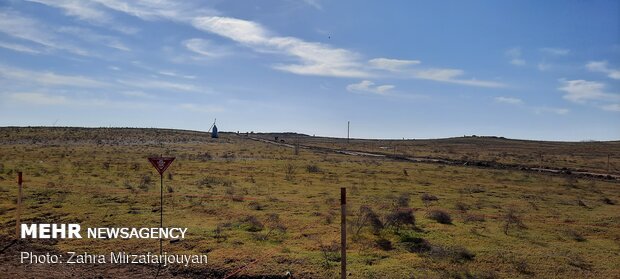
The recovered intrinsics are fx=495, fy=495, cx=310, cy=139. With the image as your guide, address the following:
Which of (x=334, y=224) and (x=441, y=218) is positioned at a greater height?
(x=441, y=218)

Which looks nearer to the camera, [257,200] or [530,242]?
[530,242]

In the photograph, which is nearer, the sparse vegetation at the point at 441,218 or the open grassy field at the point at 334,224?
the open grassy field at the point at 334,224

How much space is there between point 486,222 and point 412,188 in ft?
38.8

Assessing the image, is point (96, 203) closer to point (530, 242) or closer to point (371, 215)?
point (371, 215)

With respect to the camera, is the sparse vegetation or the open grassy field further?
the sparse vegetation

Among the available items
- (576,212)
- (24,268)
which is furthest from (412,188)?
(24,268)

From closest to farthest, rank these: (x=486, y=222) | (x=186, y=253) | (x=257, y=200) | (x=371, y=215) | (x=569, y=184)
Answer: (x=186, y=253) < (x=371, y=215) < (x=486, y=222) < (x=257, y=200) < (x=569, y=184)

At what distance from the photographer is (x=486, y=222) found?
17016 mm

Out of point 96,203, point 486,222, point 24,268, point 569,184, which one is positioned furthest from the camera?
point 569,184

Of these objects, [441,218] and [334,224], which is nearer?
[334,224]

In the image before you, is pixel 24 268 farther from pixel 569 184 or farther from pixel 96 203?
pixel 569 184

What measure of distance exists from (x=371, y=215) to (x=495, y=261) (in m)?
4.43

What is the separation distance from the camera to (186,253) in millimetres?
12336

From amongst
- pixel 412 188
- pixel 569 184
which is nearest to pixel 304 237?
pixel 412 188
